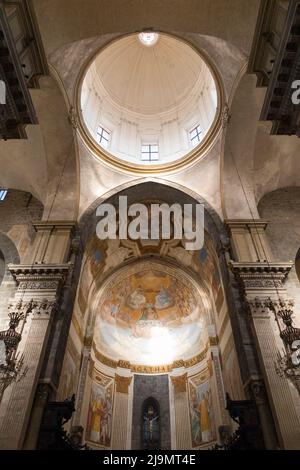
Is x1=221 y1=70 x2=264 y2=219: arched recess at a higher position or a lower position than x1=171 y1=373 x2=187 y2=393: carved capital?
higher

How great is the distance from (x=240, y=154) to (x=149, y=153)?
5.36 m

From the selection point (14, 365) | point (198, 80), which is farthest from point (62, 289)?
point (198, 80)

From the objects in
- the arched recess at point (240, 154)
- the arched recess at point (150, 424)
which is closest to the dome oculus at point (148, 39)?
the arched recess at point (240, 154)

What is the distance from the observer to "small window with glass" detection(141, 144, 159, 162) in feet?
55.2

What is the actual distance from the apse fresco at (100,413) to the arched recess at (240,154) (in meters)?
9.72

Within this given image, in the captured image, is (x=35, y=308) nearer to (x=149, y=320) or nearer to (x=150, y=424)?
(x=150, y=424)

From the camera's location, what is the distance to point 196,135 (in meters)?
16.2

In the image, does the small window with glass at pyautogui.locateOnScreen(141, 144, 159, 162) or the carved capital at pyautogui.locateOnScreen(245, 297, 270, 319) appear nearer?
the carved capital at pyautogui.locateOnScreen(245, 297, 270, 319)

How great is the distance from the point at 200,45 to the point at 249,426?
12.4m

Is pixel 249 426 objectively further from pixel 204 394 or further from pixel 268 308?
pixel 204 394

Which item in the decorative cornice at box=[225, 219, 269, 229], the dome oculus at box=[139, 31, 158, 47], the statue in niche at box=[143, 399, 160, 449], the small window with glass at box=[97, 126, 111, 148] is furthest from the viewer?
the dome oculus at box=[139, 31, 158, 47]

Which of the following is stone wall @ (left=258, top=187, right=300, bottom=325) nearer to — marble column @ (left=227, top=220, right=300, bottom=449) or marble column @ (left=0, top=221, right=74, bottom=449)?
marble column @ (left=227, top=220, right=300, bottom=449)

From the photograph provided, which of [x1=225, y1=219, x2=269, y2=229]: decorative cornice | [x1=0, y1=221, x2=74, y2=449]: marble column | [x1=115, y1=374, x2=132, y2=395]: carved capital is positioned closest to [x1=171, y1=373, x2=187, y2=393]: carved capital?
[x1=115, y1=374, x2=132, y2=395]: carved capital

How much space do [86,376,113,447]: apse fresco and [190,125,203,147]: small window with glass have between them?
1243 cm
